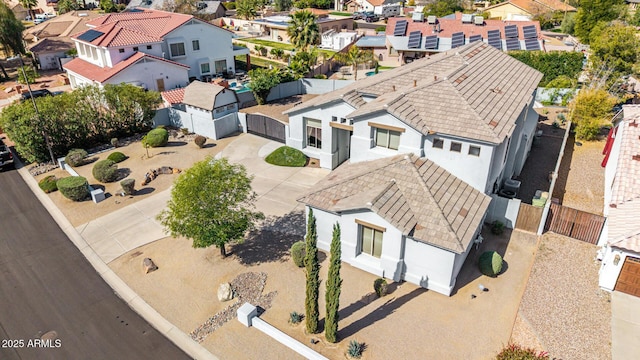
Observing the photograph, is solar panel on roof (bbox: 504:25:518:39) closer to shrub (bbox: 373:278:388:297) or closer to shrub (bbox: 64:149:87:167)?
shrub (bbox: 373:278:388:297)

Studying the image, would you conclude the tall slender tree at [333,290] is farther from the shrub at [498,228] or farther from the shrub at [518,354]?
the shrub at [498,228]

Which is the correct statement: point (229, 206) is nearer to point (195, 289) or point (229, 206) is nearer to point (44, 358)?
point (195, 289)

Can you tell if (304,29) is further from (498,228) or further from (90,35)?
(498,228)

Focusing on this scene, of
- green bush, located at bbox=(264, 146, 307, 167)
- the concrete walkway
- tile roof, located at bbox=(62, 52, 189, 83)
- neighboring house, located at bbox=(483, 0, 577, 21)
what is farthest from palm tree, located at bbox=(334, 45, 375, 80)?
neighboring house, located at bbox=(483, 0, 577, 21)

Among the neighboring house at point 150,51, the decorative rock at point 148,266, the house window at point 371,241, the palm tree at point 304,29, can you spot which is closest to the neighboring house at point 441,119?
the house window at point 371,241

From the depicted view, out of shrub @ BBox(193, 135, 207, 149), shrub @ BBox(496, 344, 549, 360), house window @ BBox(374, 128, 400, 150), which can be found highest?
house window @ BBox(374, 128, 400, 150)

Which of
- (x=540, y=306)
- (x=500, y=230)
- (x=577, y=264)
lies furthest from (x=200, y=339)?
(x=577, y=264)
